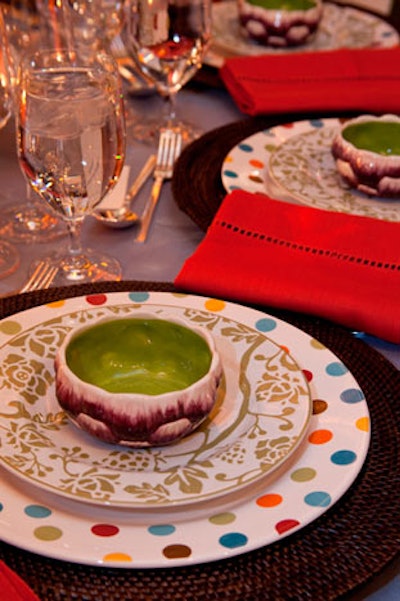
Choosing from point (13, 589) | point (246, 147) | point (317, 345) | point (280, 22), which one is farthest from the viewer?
point (280, 22)

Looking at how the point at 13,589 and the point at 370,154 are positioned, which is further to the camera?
the point at 370,154

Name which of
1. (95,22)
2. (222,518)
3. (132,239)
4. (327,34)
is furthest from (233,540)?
(327,34)

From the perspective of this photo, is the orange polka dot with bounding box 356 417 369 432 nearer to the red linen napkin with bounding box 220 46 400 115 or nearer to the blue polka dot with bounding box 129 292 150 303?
the blue polka dot with bounding box 129 292 150 303

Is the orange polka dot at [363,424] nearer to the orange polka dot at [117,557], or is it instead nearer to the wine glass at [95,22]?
the orange polka dot at [117,557]

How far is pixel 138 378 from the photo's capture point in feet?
2.15

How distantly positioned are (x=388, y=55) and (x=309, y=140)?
340 mm

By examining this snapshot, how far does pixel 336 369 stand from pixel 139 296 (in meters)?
0.18

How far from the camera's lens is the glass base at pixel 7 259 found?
87 cm

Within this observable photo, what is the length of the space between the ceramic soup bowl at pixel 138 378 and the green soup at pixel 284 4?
89cm

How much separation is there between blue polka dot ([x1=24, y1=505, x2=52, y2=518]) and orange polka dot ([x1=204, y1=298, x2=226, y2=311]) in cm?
25

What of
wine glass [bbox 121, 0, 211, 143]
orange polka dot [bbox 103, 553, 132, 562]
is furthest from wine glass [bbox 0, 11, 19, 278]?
→ orange polka dot [bbox 103, 553, 132, 562]

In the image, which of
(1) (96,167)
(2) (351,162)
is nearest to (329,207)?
(2) (351,162)

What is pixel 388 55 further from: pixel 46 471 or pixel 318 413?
Answer: pixel 46 471

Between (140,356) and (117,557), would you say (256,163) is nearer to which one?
(140,356)
